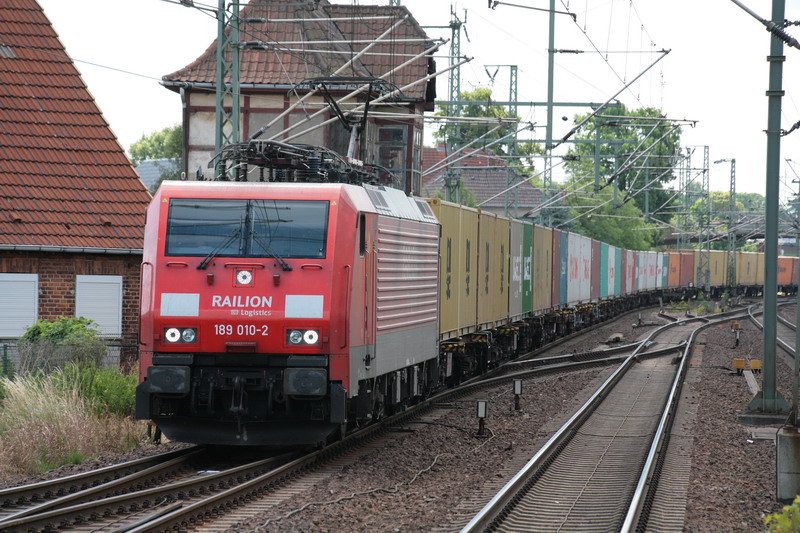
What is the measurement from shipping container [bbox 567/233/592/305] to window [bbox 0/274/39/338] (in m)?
20.1

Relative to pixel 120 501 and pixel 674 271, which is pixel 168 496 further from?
pixel 674 271

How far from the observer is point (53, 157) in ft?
79.2

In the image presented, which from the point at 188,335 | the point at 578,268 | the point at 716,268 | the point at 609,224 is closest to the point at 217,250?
the point at 188,335

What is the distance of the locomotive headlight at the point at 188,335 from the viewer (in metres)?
12.7

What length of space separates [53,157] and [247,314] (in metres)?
12.8

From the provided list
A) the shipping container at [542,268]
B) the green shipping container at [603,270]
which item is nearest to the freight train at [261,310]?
the shipping container at [542,268]

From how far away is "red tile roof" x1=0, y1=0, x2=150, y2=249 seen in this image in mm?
22984

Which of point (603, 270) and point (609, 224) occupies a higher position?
point (609, 224)

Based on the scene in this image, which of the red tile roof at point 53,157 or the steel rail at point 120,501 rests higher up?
the red tile roof at point 53,157

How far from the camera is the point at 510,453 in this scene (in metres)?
14.8

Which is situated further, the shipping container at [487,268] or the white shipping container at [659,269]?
the white shipping container at [659,269]

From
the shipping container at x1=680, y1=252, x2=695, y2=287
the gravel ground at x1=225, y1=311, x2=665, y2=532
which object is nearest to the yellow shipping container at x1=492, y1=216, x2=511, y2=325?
the gravel ground at x1=225, y1=311, x2=665, y2=532

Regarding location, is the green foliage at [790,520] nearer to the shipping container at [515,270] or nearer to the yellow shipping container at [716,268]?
the shipping container at [515,270]

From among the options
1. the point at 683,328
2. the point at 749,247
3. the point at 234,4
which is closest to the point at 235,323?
the point at 234,4
